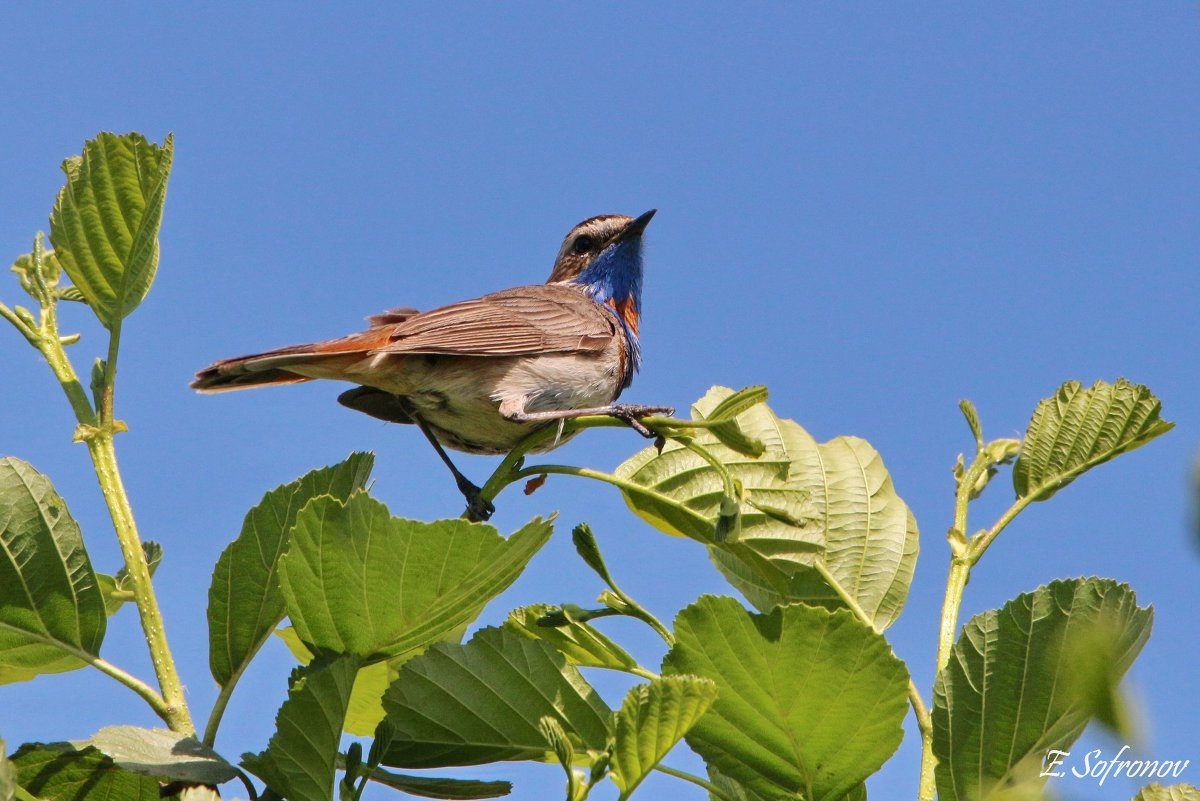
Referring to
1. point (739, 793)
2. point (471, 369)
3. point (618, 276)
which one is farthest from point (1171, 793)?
point (618, 276)

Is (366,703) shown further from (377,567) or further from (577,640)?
(377,567)

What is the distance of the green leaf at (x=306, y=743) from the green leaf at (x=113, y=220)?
1.10 m

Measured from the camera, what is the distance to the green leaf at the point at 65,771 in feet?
A: 7.79

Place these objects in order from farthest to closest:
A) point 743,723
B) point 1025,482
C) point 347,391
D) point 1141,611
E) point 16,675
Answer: point 347,391 < point 1025,482 < point 16,675 < point 1141,611 < point 743,723

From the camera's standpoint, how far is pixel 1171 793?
6.89ft

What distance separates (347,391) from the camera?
6.34 m

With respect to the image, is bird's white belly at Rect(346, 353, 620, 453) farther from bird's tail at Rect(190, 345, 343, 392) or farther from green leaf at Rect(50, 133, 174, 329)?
green leaf at Rect(50, 133, 174, 329)

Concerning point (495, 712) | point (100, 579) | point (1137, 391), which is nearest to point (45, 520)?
point (100, 579)

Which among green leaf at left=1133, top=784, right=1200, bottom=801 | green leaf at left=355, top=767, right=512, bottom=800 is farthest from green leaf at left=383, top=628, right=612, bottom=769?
green leaf at left=1133, top=784, right=1200, bottom=801

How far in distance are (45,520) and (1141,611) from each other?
2.27 m

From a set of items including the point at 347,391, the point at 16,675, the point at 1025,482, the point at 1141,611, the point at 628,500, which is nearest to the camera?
the point at 1141,611

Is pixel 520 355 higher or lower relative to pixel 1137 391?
higher

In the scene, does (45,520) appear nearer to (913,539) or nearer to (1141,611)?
(913,539)

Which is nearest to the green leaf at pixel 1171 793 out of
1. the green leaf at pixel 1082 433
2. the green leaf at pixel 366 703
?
the green leaf at pixel 1082 433
